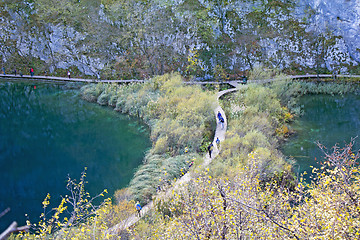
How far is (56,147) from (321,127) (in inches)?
973

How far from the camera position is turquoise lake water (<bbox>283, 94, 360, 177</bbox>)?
24.2 metres

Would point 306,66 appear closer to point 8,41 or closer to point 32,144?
point 32,144

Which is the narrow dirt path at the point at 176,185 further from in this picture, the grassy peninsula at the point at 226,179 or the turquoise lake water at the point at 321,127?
the turquoise lake water at the point at 321,127

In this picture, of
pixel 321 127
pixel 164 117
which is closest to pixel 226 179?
pixel 164 117

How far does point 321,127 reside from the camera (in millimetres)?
29578

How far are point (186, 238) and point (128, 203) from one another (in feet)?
26.5

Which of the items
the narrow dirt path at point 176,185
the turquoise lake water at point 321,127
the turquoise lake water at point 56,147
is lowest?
the turquoise lake water at point 321,127

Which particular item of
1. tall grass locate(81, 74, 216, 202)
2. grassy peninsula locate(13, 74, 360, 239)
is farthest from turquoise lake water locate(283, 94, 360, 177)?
tall grass locate(81, 74, 216, 202)

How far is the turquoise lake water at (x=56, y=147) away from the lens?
69.5 ft

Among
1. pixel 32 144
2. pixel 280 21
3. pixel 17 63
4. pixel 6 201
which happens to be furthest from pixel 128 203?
pixel 17 63

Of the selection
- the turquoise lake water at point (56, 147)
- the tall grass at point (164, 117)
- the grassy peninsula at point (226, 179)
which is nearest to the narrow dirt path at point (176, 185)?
the grassy peninsula at point (226, 179)

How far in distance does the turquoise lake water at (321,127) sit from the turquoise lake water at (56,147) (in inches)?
495

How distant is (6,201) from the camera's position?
20.5 metres

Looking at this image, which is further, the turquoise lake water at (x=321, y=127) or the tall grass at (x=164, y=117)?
the turquoise lake water at (x=321, y=127)
